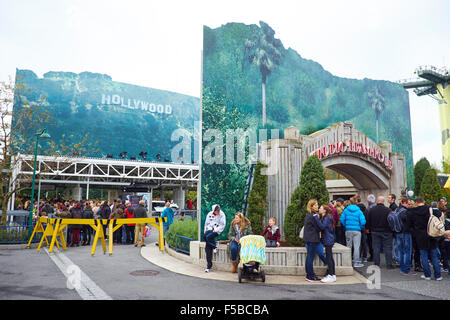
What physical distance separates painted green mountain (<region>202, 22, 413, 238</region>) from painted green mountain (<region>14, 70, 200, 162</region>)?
71748 millimetres

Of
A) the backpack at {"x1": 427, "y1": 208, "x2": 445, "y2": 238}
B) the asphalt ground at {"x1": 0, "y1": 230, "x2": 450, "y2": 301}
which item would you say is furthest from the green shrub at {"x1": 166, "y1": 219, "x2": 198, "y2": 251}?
the backpack at {"x1": 427, "y1": 208, "x2": 445, "y2": 238}

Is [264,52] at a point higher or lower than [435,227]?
higher

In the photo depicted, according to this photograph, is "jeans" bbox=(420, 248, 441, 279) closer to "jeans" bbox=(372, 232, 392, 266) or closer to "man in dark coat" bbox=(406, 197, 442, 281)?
"man in dark coat" bbox=(406, 197, 442, 281)

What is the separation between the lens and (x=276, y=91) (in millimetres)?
13273

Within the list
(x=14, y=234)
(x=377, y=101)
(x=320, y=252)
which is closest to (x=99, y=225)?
(x=14, y=234)

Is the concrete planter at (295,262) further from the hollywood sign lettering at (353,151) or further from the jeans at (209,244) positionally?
the hollywood sign lettering at (353,151)

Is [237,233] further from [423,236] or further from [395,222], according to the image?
[423,236]

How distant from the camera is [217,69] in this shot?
11305mm

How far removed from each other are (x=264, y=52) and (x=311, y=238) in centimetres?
756

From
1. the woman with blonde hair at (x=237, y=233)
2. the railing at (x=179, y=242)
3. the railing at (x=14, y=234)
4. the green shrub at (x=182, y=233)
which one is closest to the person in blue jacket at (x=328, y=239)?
the woman with blonde hair at (x=237, y=233)

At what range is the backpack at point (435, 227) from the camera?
7438 mm
